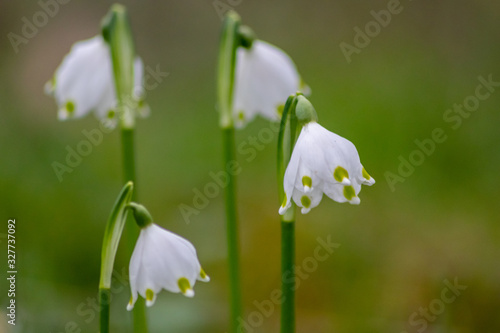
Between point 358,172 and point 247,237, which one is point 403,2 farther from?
point 358,172

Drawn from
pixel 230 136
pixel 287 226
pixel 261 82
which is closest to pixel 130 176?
pixel 230 136

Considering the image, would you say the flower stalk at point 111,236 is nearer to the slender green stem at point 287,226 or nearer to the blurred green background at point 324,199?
the slender green stem at point 287,226

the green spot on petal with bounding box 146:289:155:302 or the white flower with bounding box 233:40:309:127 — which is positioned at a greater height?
the white flower with bounding box 233:40:309:127

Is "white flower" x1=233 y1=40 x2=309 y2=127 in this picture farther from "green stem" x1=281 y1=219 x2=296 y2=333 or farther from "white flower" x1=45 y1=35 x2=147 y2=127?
"green stem" x1=281 y1=219 x2=296 y2=333

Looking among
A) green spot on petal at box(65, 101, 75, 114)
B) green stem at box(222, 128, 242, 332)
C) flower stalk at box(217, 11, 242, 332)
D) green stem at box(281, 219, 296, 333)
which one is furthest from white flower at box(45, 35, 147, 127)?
green stem at box(281, 219, 296, 333)

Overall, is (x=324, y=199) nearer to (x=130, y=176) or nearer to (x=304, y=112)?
(x=130, y=176)

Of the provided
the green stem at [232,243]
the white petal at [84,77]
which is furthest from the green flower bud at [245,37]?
the white petal at [84,77]
